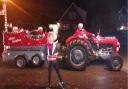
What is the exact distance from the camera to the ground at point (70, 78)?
1388cm

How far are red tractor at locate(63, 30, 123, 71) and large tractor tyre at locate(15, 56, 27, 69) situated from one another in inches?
98.2

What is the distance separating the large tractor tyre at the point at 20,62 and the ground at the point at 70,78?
0.99 feet

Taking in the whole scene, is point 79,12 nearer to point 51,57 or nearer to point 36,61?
point 36,61

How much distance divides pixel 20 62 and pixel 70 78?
4.61 metres

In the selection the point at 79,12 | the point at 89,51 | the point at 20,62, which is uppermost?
the point at 79,12

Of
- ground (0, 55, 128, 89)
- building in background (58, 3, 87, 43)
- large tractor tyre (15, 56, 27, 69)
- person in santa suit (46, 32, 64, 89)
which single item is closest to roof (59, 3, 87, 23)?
building in background (58, 3, 87, 43)

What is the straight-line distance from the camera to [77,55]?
1794cm

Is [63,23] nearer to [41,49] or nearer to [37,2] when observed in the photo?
[37,2]

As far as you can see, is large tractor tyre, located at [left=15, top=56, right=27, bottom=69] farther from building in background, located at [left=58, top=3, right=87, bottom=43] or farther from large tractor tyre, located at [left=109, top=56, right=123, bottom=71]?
building in background, located at [left=58, top=3, right=87, bottom=43]

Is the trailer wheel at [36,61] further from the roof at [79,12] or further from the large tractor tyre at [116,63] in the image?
the roof at [79,12]

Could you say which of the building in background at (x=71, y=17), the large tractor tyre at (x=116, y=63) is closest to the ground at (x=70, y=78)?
the large tractor tyre at (x=116, y=63)

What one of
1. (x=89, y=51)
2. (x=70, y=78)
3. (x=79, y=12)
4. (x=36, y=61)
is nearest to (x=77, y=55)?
(x=89, y=51)

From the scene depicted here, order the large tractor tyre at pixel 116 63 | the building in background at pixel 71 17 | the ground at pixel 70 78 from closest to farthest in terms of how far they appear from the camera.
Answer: the ground at pixel 70 78, the large tractor tyre at pixel 116 63, the building in background at pixel 71 17

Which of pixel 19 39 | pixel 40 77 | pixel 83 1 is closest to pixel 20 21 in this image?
pixel 83 1
